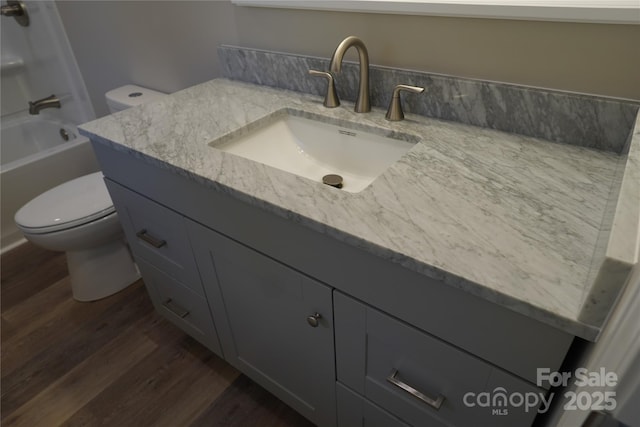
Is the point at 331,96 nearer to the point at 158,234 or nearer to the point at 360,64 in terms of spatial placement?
the point at 360,64

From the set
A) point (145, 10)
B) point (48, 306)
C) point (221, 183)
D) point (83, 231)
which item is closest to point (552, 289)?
point (221, 183)

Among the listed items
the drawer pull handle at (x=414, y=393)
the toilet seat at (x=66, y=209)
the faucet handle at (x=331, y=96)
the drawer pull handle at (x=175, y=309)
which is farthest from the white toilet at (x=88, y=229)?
the drawer pull handle at (x=414, y=393)

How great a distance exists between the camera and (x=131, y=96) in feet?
5.62

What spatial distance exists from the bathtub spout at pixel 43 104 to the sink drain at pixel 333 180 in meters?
2.15

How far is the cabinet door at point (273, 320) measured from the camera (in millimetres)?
851

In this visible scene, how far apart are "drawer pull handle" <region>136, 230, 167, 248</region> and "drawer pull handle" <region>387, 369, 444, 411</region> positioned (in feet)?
2.49

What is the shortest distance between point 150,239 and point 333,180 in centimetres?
61

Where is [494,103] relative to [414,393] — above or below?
above

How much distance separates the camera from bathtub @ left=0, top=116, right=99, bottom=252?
1975mm

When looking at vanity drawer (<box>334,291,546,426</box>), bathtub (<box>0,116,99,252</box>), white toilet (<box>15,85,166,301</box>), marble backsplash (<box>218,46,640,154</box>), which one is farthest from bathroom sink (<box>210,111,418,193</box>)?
bathtub (<box>0,116,99,252</box>)

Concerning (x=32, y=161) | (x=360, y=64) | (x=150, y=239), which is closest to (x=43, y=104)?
(x=32, y=161)

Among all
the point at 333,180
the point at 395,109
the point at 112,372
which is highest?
the point at 395,109

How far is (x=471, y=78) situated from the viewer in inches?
36.9

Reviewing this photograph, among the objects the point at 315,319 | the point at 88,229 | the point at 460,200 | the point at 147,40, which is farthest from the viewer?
the point at 147,40
